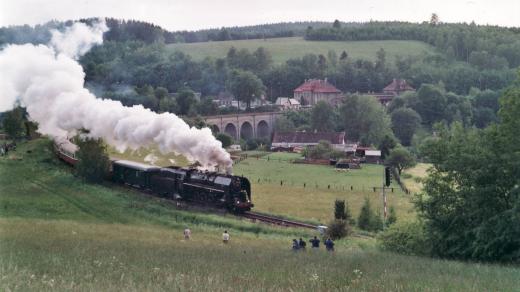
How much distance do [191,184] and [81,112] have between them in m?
13.2

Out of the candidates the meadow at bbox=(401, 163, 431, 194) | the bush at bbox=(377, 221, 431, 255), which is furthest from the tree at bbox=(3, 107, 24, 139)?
the bush at bbox=(377, 221, 431, 255)

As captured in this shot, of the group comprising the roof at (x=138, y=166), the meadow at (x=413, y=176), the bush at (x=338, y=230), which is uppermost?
the roof at (x=138, y=166)

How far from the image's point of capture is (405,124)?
140 meters

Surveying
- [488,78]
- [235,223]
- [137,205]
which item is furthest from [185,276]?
[488,78]

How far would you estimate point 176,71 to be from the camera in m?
179

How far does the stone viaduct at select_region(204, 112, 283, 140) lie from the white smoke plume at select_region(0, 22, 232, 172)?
218 ft

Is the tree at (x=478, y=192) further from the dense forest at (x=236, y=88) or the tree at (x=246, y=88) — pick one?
the tree at (x=246, y=88)

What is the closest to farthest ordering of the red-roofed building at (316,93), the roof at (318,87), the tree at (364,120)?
the tree at (364,120) → the red-roofed building at (316,93) → the roof at (318,87)

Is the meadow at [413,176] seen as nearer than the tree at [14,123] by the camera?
No

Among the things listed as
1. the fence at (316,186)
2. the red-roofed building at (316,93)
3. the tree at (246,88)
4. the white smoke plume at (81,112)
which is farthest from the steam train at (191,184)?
the red-roofed building at (316,93)

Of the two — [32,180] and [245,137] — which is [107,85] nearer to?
[245,137]

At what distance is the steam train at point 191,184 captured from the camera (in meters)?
46.1

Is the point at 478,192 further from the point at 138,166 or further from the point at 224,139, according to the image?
the point at 224,139

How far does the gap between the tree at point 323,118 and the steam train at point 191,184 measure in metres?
83.9
